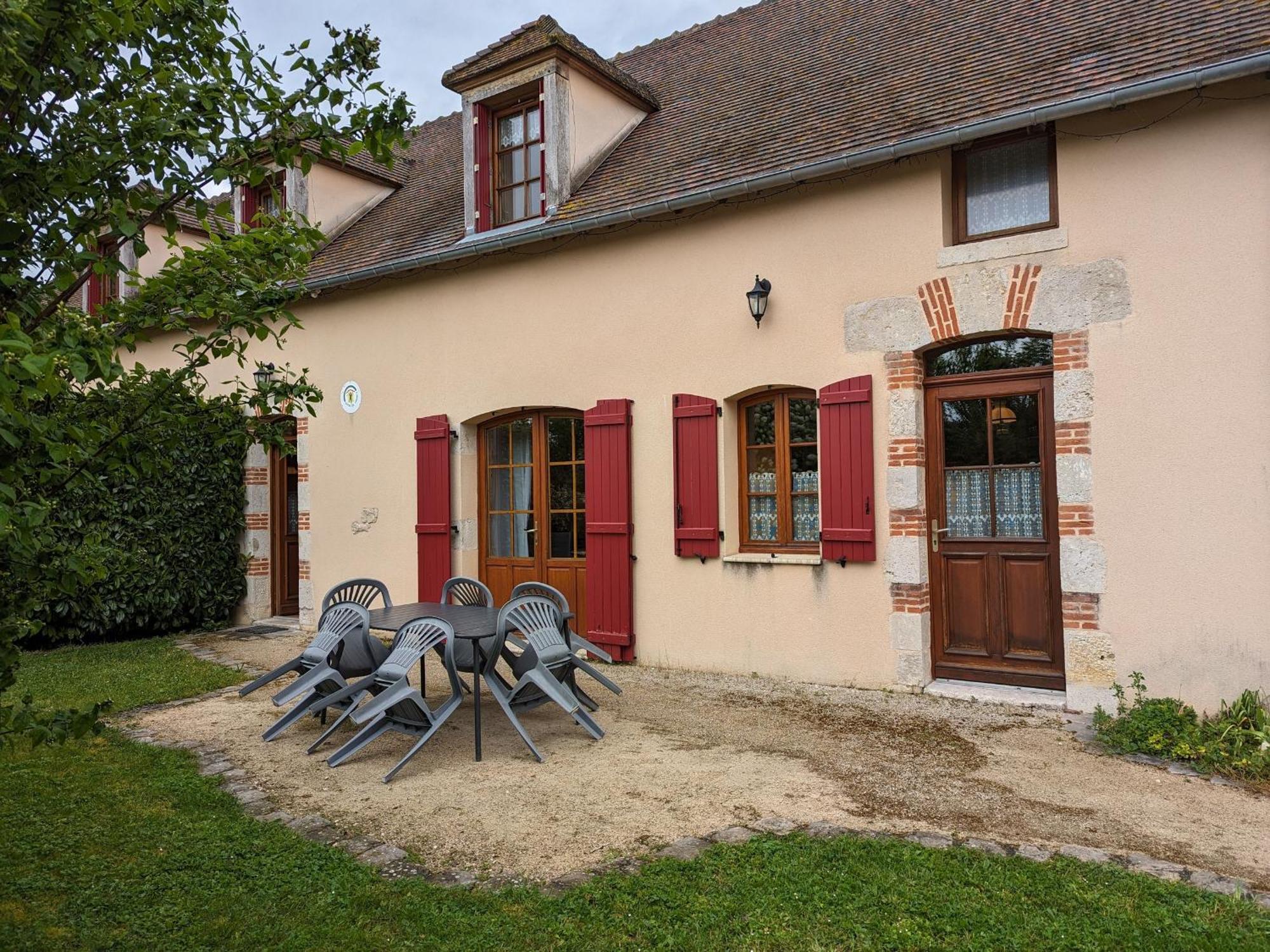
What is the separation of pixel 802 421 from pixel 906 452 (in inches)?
34.9

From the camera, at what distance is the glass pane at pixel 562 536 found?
297 inches

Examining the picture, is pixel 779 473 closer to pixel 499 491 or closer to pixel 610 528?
pixel 610 528

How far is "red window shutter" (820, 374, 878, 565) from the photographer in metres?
5.82

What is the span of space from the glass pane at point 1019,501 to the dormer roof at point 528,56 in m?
5.09

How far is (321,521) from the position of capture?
8.95 meters

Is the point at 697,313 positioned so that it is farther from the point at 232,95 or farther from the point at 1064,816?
the point at 232,95

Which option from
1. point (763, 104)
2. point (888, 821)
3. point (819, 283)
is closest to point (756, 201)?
point (819, 283)

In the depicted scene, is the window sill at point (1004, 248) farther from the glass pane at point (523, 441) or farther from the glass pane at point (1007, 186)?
the glass pane at point (523, 441)


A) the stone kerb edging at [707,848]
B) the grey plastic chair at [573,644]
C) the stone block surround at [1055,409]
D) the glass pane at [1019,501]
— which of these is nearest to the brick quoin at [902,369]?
the stone block surround at [1055,409]

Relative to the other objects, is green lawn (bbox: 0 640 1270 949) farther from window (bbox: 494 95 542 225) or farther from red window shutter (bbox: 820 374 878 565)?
window (bbox: 494 95 542 225)

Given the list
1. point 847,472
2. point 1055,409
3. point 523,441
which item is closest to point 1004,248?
point 1055,409

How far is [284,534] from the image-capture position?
9.87 metres

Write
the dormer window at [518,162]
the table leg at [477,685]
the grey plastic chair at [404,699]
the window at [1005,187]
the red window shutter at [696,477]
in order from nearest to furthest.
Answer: the grey plastic chair at [404,699] → the table leg at [477,685] → the window at [1005,187] → the red window shutter at [696,477] → the dormer window at [518,162]

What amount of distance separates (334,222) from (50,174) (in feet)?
28.2
